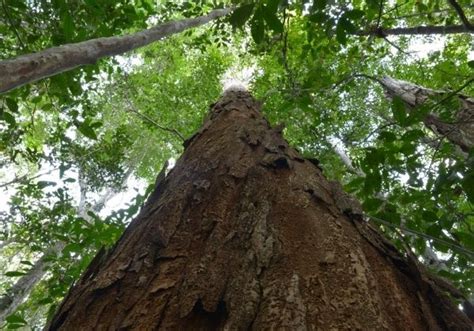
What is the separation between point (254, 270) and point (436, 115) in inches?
185

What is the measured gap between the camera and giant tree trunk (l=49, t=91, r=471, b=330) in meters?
0.97

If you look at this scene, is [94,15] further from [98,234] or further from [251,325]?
[251,325]

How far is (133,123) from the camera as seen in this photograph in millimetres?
15469

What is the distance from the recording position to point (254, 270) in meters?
1.13

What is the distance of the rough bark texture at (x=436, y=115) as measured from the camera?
3.87 meters

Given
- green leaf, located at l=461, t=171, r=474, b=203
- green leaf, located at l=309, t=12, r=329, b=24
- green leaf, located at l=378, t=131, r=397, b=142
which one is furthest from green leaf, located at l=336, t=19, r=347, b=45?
green leaf, located at l=461, t=171, r=474, b=203

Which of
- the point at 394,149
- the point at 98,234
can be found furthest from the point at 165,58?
the point at 394,149

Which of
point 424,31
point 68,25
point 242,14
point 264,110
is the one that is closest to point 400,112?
point 242,14

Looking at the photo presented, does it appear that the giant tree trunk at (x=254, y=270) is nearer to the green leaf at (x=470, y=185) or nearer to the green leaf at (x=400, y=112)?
the green leaf at (x=400, y=112)

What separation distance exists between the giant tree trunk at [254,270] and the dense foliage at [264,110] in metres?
0.32

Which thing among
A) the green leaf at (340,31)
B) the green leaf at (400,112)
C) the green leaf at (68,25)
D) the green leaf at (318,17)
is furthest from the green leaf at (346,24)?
the green leaf at (68,25)

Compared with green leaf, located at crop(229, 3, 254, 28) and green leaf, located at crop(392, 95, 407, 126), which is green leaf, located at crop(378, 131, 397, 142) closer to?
green leaf, located at crop(392, 95, 407, 126)

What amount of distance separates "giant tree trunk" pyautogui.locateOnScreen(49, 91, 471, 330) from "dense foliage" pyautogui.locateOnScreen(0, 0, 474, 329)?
32cm

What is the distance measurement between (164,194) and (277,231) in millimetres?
741
